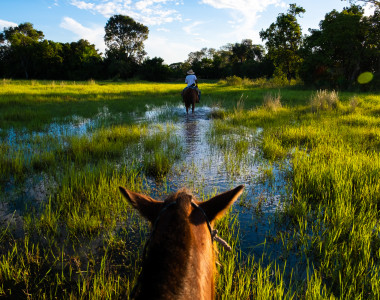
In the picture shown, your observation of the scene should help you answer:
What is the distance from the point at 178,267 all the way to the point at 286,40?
37498 mm

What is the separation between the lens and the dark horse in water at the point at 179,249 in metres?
0.78

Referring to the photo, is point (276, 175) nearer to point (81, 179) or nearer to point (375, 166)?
point (375, 166)

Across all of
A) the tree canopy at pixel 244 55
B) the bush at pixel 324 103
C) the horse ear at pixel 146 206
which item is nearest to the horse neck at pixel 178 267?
the horse ear at pixel 146 206

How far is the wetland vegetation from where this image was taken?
1.92 meters

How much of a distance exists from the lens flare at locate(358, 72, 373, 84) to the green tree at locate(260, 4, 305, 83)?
31.0ft

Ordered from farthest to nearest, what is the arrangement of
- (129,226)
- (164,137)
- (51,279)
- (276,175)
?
(164,137)
(276,175)
(129,226)
(51,279)

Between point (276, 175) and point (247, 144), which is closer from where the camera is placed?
point (276, 175)

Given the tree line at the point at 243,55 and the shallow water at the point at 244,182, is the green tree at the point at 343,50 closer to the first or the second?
the tree line at the point at 243,55

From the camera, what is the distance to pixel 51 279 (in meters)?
1.99

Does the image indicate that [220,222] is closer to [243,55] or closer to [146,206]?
[146,206]

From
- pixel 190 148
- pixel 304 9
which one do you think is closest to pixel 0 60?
pixel 304 9

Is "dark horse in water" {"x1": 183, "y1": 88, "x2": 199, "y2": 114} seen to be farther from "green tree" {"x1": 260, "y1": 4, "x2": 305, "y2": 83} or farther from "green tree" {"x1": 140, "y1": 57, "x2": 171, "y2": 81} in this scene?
"green tree" {"x1": 140, "y1": 57, "x2": 171, "y2": 81}

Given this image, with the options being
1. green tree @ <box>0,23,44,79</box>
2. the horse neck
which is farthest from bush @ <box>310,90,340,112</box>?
green tree @ <box>0,23,44,79</box>

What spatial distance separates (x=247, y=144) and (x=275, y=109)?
17.2 feet
